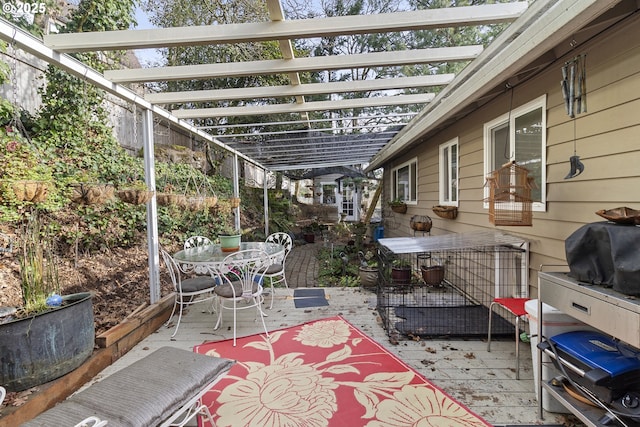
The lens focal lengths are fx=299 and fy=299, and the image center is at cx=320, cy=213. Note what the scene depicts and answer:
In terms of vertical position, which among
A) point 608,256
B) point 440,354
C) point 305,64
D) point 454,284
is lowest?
point 440,354

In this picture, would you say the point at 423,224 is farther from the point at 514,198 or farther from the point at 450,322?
the point at 514,198

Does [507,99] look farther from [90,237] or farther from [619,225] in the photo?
[90,237]

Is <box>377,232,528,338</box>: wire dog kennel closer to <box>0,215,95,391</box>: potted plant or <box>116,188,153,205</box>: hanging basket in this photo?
<box>116,188,153,205</box>: hanging basket

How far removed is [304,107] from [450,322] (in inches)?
124

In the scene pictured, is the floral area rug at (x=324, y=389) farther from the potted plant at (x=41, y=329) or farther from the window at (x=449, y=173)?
the window at (x=449, y=173)

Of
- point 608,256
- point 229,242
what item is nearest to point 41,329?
point 229,242

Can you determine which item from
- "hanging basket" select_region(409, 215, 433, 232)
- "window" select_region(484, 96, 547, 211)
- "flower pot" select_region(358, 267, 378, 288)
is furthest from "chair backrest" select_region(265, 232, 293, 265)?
"window" select_region(484, 96, 547, 211)

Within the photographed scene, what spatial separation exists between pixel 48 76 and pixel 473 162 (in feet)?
20.4

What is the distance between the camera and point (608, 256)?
151cm

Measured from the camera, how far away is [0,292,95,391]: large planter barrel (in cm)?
198

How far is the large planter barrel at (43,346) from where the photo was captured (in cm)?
198

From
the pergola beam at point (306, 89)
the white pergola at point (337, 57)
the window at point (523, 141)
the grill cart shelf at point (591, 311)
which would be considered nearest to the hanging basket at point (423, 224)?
the window at point (523, 141)

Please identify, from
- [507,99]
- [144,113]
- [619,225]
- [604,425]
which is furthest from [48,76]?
[604,425]

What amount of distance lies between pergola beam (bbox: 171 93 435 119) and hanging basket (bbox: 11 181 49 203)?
230cm
